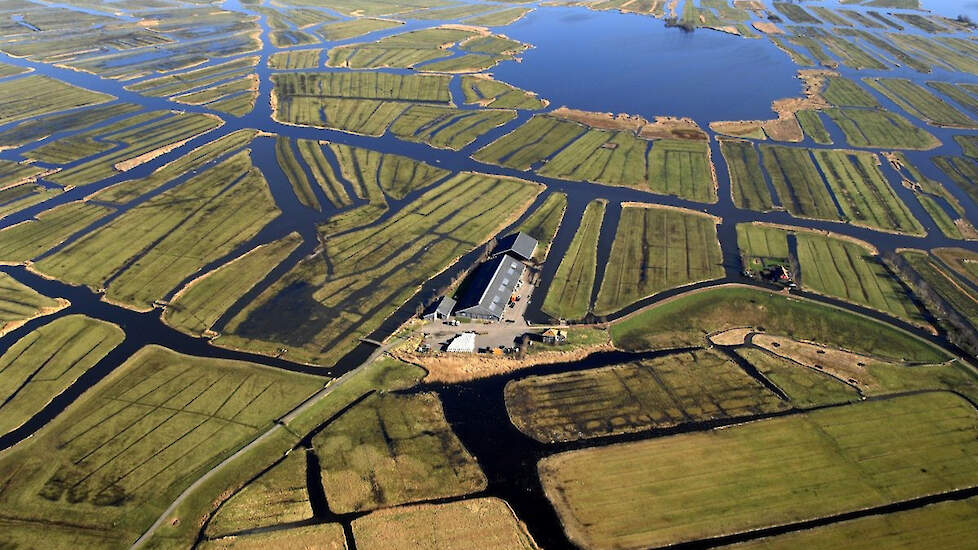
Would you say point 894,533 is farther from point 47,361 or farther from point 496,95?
point 496,95

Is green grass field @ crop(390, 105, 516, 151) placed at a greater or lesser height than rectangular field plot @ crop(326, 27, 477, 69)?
lesser

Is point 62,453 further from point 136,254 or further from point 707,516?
point 707,516

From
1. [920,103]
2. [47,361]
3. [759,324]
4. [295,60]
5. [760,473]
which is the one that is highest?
[295,60]

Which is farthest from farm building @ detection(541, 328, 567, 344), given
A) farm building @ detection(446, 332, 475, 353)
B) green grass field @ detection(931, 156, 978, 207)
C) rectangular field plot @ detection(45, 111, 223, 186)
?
rectangular field plot @ detection(45, 111, 223, 186)

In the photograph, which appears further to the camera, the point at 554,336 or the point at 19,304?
the point at 19,304

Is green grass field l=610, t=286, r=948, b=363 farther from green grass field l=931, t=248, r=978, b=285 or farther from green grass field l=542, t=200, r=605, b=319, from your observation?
green grass field l=931, t=248, r=978, b=285

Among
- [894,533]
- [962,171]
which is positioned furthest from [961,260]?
[894,533]

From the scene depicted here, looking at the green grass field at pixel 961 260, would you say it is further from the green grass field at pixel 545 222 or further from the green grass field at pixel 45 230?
the green grass field at pixel 45 230
